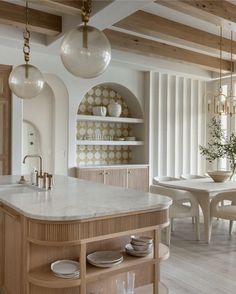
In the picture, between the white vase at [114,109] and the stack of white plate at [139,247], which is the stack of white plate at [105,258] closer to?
the stack of white plate at [139,247]

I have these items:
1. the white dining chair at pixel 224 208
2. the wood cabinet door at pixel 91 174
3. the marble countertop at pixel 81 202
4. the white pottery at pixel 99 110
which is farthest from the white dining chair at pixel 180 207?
the white pottery at pixel 99 110

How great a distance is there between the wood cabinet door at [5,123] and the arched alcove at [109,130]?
1.32 m

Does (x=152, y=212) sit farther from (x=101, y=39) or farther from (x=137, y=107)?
(x=137, y=107)

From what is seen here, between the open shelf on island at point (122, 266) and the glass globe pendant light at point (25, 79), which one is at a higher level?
the glass globe pendant light at point (25, 79)

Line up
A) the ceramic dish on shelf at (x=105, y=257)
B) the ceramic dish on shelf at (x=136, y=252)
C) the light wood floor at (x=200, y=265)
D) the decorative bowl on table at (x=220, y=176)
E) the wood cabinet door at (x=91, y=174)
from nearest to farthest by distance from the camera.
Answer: the ceramic dish on shelf at (x=105, y=257)
the ceramic dish on shelf at (x=136, y=252)
the light wood floor at (x=200, y=265)
the decorative bowl on table at (x=220, y=176)
the wood cabinet door at (x=91, y=174)

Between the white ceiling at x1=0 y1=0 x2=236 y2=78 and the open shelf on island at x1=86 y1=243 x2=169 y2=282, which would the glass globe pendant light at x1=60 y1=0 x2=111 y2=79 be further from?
the open shelf on island at x1=86 y1=243 x2=169 y2=282

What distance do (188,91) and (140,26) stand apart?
132 inches

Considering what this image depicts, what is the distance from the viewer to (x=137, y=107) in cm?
677

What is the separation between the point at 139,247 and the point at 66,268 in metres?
0.56

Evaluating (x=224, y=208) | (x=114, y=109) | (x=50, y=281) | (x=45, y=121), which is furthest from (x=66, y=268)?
(x=114, y=109)

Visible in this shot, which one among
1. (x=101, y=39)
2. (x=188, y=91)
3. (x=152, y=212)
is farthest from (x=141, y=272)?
(x=188, y=91)

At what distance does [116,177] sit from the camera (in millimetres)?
6102

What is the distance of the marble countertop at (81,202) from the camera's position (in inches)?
80.0

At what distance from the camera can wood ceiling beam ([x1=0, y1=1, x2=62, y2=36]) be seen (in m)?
3.90
